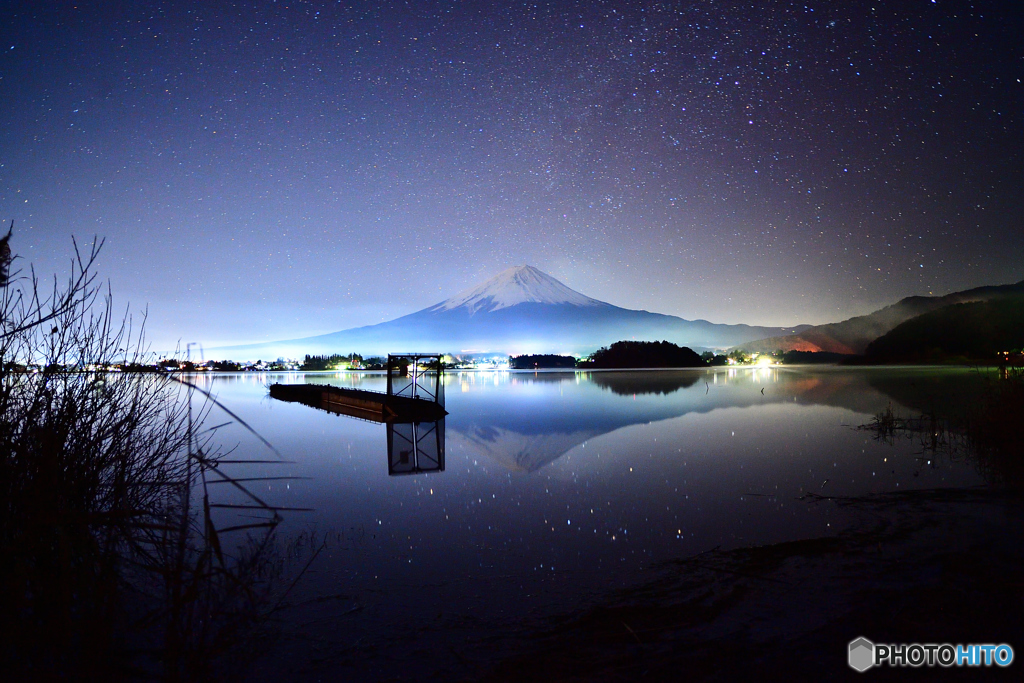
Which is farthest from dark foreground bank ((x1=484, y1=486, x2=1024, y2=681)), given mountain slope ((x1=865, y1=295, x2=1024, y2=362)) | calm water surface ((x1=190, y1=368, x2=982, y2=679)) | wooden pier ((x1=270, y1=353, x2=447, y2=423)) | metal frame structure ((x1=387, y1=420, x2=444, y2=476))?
mountain slope ((x1=865, y1=295, x2=1024, y2=362))

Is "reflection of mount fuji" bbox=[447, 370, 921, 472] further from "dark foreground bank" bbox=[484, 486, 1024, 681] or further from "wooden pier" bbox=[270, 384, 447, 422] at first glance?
"dark foreground bank" bbox=[484, 486, 1024, 681]

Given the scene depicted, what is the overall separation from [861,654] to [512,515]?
392 centimetres

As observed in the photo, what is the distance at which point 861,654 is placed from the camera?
3.20 m

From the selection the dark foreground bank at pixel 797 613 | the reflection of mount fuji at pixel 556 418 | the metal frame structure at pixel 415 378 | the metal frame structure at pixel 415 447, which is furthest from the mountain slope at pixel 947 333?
the dark foreground bank at pixel 797 613

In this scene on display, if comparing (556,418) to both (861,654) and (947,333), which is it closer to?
(861,654)

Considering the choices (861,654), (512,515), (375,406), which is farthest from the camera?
(375,406)

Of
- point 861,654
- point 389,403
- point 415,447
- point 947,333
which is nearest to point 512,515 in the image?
point 861,654

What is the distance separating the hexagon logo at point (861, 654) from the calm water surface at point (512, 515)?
1502 millimetres

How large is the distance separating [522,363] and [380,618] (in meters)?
139

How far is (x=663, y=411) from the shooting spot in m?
19.3

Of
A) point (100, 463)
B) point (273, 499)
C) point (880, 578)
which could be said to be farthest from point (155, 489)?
point (880, 578)

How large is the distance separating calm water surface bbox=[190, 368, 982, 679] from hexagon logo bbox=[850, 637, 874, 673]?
150 centimetres

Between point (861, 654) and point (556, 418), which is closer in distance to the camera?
point (861, 654)

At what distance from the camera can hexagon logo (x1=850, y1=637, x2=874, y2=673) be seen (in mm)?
3086
